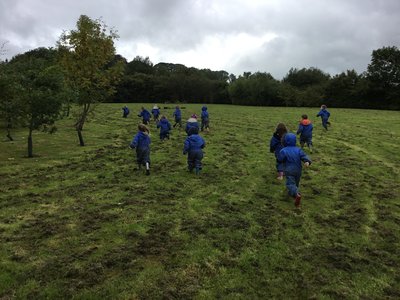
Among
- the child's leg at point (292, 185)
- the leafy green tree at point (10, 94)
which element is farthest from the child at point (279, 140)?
the leafy green tree at point (10, 94)

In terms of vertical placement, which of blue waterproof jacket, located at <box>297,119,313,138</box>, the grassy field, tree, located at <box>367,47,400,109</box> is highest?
tree, located at <box>367,47,400,109</box>

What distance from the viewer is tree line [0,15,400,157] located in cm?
1831

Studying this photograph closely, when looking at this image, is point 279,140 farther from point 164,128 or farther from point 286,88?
point 286,88

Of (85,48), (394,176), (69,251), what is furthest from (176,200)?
(85,48)

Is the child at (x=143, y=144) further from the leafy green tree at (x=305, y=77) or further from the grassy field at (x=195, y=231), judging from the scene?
the leafy green tree at (x=305, y=77)

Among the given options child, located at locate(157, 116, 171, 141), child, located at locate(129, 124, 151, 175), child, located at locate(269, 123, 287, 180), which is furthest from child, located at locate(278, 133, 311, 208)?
child, located at locate(157, 116, 171, 141)

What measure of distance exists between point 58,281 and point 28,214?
4030 millimetres

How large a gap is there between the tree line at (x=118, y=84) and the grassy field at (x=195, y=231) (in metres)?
2.94

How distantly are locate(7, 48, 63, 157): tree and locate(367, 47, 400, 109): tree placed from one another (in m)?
60.6

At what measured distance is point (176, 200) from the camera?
11.6 meters

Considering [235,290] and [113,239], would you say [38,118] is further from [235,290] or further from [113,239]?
A: [235,290]

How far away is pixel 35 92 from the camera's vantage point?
17750 millimetres

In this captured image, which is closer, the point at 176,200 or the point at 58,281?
the point at 58,281

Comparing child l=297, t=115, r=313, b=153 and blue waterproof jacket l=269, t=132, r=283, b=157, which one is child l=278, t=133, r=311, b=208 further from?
child l=297, t=115, r=313, b=153
